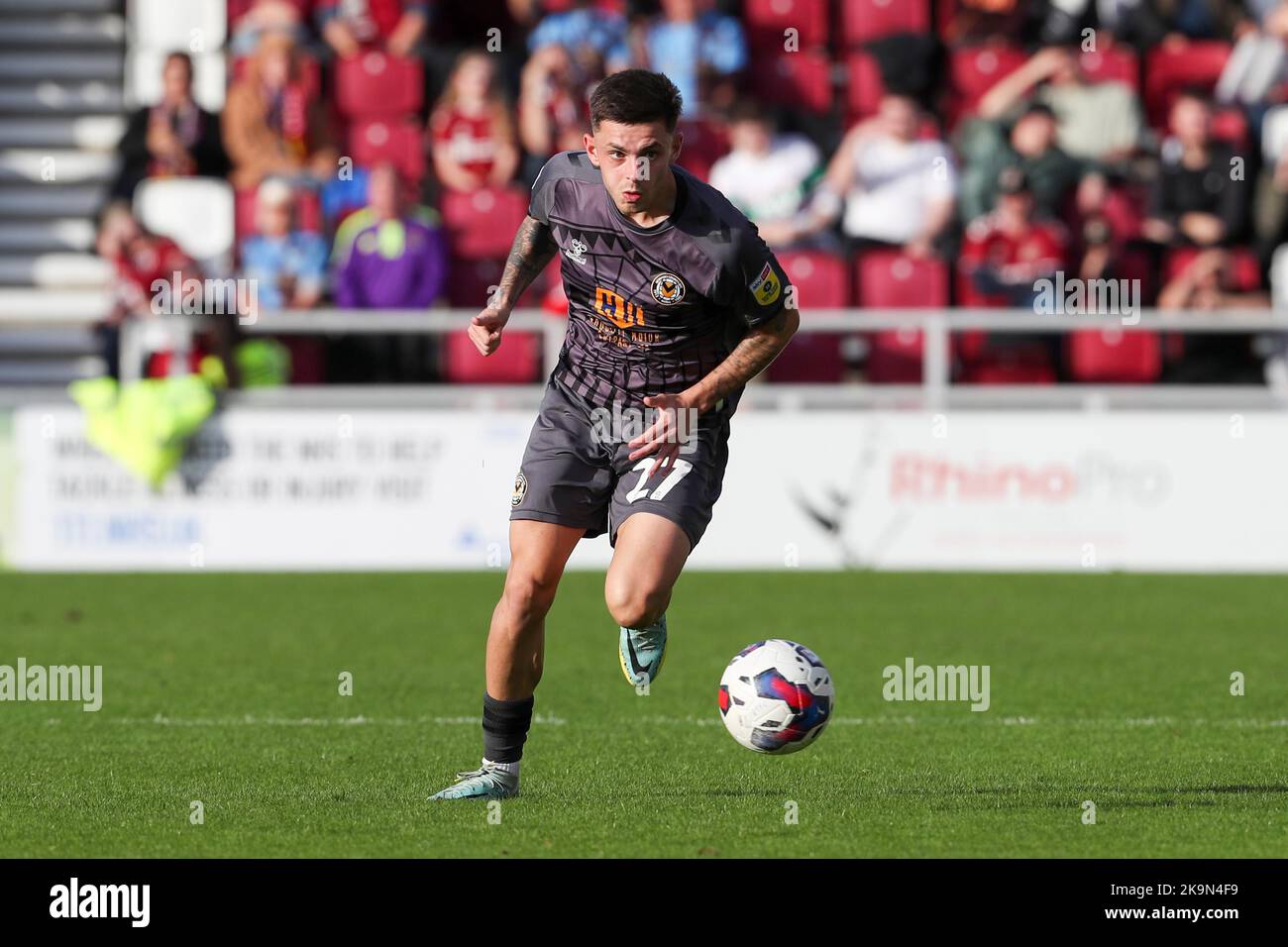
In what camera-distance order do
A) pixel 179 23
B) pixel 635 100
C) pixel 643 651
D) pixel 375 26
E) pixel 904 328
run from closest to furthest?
pixel 635 100 → pixel 643 651 → pixel 904 328 → pixel 375 26 → pixel 179 23

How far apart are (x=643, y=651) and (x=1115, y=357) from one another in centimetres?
967

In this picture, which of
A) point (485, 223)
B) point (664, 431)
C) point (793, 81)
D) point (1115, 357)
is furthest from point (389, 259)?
point (664, 431)

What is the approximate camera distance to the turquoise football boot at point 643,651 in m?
7.36

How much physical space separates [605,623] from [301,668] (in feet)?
7.54

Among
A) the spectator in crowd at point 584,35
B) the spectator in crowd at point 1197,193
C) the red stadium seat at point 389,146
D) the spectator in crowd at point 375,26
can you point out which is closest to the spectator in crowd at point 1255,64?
the spectator in crowd at point 1197,193

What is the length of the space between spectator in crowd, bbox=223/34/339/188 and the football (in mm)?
11633

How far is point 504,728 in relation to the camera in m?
7.16

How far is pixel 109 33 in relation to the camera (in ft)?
70.2

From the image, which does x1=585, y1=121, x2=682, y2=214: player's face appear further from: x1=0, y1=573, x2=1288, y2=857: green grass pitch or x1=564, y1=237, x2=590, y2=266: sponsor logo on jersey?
x1=0, y1=573, x2=1288, y2=857: green grass pitch

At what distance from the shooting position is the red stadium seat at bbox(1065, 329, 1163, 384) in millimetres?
16266

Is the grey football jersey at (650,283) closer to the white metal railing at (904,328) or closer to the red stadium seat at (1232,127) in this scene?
the white metal railing at (904,328)

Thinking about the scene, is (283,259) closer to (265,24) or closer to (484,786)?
(265,24)
